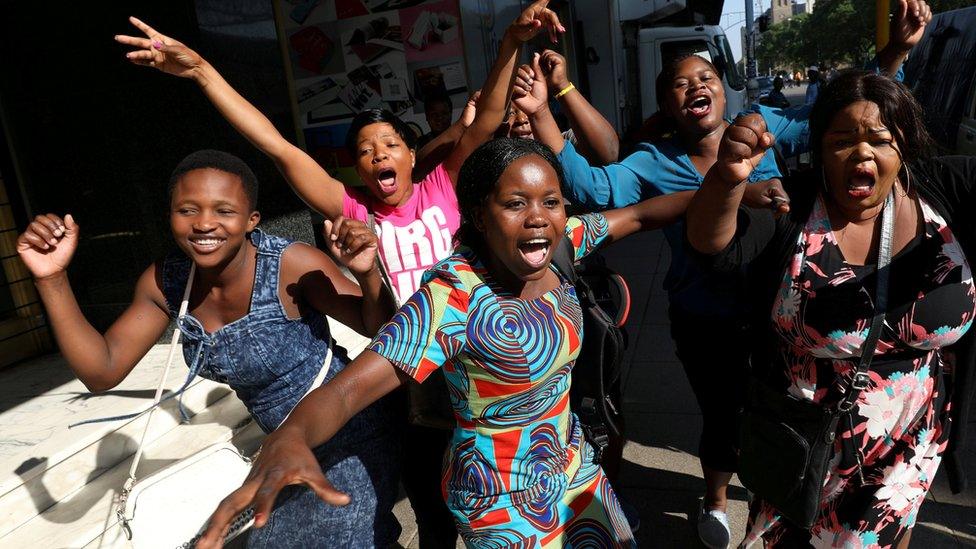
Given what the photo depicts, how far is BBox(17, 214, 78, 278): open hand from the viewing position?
2023 millimetres

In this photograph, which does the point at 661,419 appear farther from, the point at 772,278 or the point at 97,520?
the point at 97,520

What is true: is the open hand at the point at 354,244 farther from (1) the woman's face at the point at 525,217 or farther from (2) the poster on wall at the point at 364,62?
(2) the poster on wall at the point at 364,62

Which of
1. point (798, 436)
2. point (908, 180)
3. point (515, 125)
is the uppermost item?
point (515, 125)

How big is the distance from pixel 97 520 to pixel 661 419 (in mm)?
2895

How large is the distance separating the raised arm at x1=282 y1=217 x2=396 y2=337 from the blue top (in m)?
0.91

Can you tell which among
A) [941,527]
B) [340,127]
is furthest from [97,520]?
[340,127]

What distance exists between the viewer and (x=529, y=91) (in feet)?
9.14

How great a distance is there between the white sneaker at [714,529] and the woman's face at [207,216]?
2243mm

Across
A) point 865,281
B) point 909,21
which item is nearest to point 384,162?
point 865,281

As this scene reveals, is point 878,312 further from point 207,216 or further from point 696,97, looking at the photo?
point 207,216

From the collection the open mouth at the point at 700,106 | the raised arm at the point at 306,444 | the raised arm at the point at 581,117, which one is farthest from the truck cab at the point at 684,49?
the raised arm at the point at 306,444

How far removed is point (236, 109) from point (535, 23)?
105 centimetres

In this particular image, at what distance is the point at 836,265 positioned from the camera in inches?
81.8

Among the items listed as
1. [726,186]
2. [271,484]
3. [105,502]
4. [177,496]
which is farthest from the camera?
[105,502]
